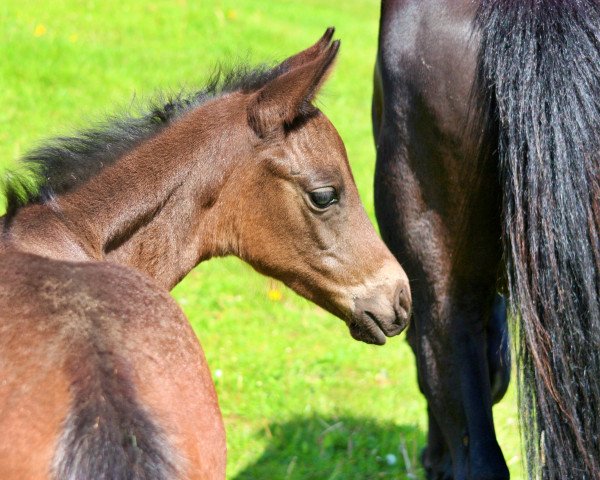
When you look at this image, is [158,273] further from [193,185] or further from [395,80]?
[395,80]

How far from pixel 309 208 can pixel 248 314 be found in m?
3.14

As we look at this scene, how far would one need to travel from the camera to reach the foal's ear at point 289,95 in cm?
359

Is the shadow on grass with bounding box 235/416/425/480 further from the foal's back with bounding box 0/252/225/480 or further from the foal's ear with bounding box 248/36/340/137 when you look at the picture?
the foal's back with bounding box 0/252/225/480

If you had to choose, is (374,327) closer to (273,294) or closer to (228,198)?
(228,198)

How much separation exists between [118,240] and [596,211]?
5.78 feet

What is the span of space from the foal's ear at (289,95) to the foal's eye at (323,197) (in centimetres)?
29

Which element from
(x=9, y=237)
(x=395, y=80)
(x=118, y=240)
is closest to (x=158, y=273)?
(x=118, y=240)

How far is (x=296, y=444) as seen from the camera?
17.1 feet

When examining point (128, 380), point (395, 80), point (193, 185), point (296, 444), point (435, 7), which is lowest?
point (296, 444)

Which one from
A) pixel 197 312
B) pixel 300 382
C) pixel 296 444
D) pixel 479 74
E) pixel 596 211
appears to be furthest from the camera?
pixel 197 312

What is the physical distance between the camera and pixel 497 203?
3.42m

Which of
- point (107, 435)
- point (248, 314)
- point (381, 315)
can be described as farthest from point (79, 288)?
point (248, 314)

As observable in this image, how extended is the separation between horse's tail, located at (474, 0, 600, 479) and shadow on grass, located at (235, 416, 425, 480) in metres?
1.96

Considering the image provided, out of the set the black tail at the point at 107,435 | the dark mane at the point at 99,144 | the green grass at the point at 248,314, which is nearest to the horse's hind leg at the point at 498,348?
the green grass at the point at 248,314
